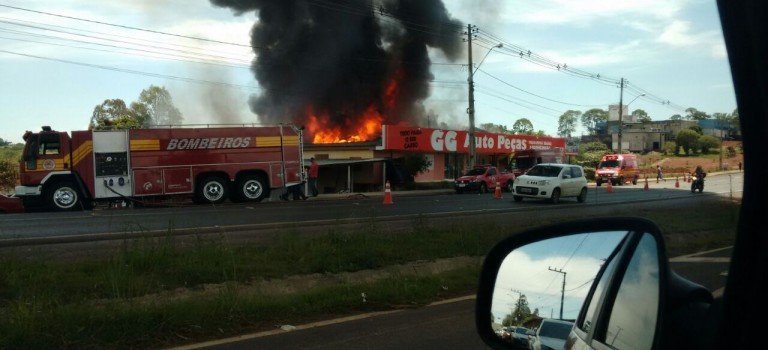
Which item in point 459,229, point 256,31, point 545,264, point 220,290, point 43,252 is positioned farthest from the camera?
point 256,31

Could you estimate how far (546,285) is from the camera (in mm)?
2041

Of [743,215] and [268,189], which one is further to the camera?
[268,189]

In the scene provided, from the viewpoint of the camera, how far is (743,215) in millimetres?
1269

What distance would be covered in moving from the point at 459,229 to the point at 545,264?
868cm

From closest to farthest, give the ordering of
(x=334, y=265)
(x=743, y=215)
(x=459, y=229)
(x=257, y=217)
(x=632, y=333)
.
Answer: (x=743, y=215)
(x=632, y=333)
(x=334, y=265)
(x=459, y=229)
(x=257, y=217)

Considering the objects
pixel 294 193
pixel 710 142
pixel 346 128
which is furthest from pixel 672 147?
pixel 346 128

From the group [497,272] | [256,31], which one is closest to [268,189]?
[497,272]

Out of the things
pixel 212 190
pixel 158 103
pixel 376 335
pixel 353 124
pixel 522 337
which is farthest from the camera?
pixel 158 103

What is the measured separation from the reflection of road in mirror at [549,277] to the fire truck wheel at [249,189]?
21083 millimetres

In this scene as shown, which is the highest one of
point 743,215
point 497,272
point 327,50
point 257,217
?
point 327,50

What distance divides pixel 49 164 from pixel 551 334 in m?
21.8

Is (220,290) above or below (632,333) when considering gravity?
below

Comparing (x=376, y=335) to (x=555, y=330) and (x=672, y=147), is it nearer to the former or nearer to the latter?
(x=555, y=330)

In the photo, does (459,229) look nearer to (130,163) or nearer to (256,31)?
(130,163)
